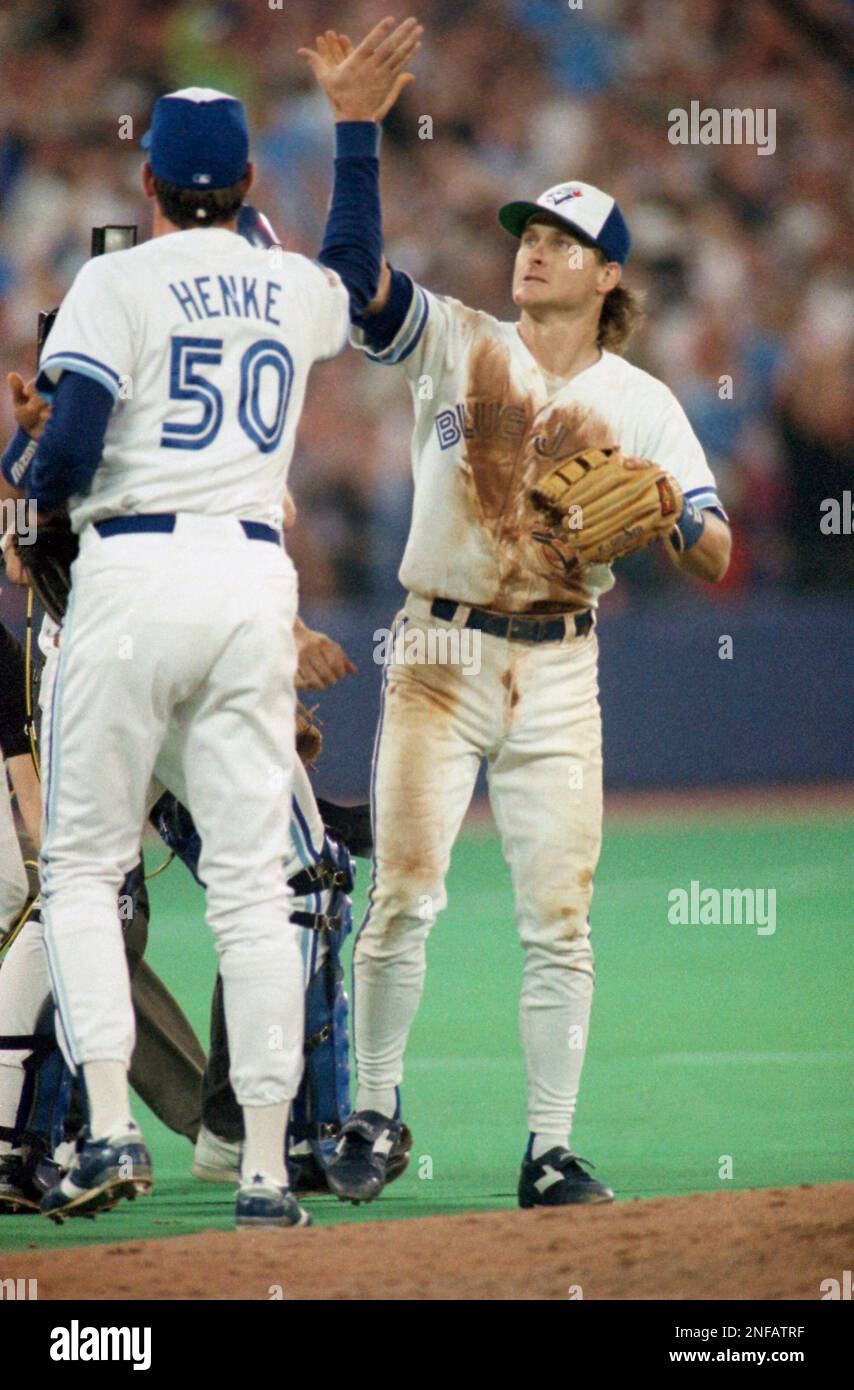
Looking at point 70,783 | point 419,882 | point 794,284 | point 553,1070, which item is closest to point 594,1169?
point 553,1070

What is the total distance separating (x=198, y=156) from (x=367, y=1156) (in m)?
2.28

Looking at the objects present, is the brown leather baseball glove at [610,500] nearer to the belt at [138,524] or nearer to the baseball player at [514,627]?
the baseball player at [514,627]

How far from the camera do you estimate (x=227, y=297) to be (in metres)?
4.00

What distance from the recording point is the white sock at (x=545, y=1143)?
4.56 m

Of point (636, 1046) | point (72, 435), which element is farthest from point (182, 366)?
point (636, 1046)

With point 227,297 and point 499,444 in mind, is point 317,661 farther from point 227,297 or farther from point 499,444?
point 227,297

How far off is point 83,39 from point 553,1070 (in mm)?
10523

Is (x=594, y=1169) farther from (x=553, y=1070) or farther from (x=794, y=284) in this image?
(x=794, y=284)

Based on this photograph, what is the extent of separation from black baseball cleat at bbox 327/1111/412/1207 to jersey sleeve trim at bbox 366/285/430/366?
5.90 ft

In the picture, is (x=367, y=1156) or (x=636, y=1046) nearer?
(x=367, y=1156)

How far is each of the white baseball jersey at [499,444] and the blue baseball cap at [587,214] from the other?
298 millimetres

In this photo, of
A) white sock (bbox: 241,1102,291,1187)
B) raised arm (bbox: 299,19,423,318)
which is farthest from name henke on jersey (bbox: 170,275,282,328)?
white sock (bbox: 241,1102,291,1187)

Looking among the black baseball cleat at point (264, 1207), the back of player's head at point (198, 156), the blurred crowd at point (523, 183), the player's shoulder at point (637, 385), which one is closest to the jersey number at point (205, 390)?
the back of player's head at point (198, 156)
